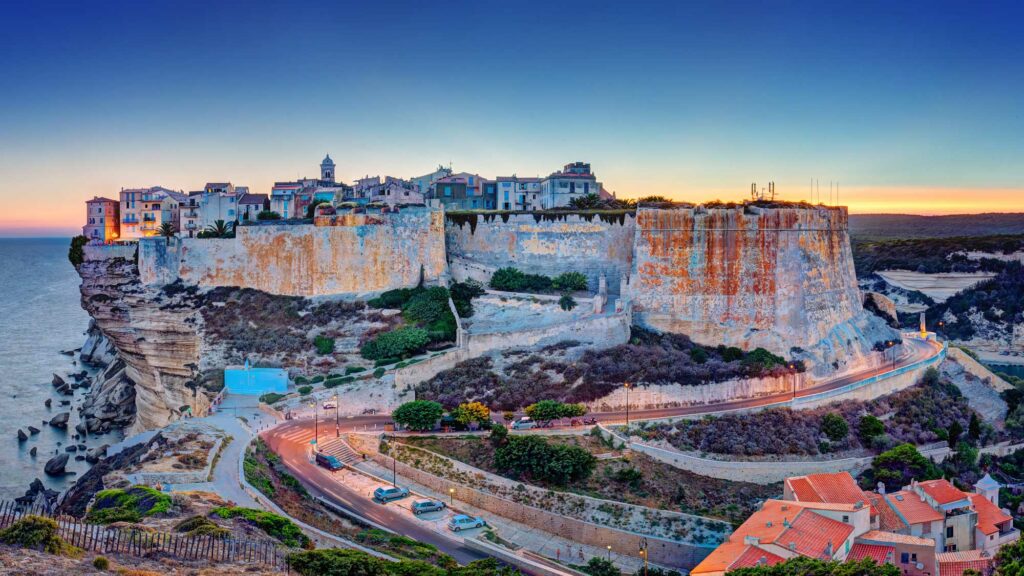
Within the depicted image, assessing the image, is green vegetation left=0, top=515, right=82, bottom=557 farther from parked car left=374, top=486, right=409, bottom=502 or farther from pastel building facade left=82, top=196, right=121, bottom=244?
pastel building facade left=82, top=196, right=121, bottom=244

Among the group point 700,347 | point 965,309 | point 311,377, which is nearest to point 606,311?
point 700,347

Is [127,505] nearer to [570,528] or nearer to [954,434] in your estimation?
[570,528]

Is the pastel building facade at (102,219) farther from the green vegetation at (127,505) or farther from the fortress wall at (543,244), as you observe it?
the green vegetation at (127,505)

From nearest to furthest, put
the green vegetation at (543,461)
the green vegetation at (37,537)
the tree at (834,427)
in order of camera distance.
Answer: the green vegetation at (37,537)
the green vegetation at (543,461)
the tree at (834,427)

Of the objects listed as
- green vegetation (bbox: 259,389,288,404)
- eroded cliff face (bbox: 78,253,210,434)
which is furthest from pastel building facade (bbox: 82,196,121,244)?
green vegetation (bbox: 259,389,288,404)

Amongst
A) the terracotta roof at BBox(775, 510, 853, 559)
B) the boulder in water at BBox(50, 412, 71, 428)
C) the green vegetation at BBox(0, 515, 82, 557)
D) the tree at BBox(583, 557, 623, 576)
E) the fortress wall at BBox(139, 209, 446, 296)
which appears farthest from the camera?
the boulder in water at BBox(50, 412, 71, 428)

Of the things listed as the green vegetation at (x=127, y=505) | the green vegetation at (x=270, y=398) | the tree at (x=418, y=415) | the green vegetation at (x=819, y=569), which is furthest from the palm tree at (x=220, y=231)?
the green vegetation at (x=819, y=569)
